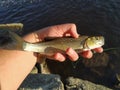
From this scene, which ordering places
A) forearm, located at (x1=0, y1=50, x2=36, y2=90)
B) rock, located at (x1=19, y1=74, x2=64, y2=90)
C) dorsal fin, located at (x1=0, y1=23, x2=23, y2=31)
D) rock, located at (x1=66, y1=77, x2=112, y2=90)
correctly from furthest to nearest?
1. dorsal fin, located at (x1=0, y1=23, x2=23, y2=31)
2. rock, located at (x1=66, y1=77, x2=112, y2=90)
3. rock, located at (x1=19, y1=74, x2=64, y2=90)
4. forearm, located at (x1=0, y1=50, x2=36, y2=90)

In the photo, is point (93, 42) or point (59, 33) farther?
point (59, 33)

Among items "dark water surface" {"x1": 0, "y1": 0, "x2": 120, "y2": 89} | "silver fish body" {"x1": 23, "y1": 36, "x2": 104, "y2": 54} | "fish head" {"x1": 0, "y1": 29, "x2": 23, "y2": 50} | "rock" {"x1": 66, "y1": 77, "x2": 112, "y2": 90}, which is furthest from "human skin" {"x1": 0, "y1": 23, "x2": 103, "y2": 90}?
"dark water surface" {"x1": 0, "y1": 0, "x2": 120, "y2": 89}

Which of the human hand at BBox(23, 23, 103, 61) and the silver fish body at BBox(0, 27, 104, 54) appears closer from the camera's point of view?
the silver fish body at BBox(0, 27, 104, 54)

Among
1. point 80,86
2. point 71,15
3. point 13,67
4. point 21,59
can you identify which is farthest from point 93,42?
point 71,15

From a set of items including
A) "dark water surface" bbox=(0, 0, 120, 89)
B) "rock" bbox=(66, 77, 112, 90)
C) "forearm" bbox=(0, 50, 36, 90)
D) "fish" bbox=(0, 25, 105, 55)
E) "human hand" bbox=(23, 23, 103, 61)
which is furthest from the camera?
"dark water surface" bbox=(0, 0, 120, 89)

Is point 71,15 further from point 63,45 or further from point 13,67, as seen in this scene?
point 13,67

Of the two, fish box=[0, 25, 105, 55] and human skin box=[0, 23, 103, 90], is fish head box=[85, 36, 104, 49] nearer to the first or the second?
fish box=[0, 25, 105, 55]

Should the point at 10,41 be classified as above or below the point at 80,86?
above

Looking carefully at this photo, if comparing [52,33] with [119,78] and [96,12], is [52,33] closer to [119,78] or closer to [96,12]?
[119,78]
